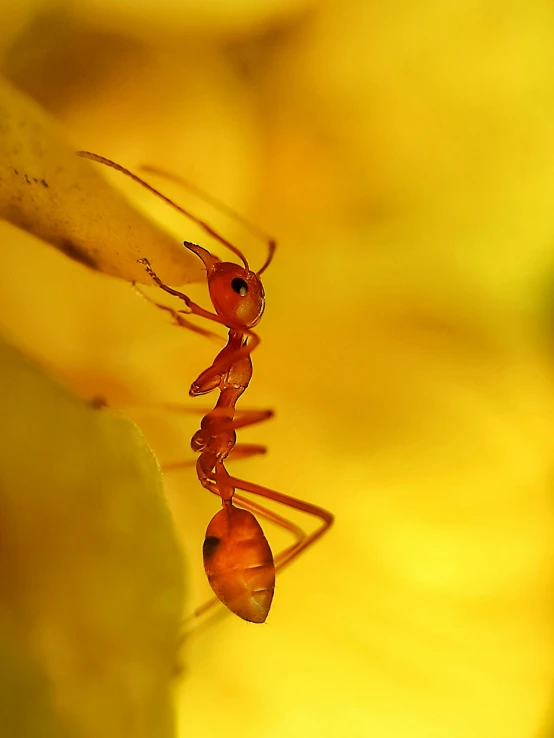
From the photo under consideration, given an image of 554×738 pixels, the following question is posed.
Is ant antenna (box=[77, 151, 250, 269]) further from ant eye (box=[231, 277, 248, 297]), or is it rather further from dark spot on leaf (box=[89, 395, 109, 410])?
dark spot on leaf (box=[89, 395, 109, 410])

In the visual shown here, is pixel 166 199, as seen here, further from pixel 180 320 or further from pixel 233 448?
pixel 233 448

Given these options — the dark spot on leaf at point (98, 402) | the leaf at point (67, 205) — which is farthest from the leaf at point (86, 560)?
the leaf at point (67, 205)

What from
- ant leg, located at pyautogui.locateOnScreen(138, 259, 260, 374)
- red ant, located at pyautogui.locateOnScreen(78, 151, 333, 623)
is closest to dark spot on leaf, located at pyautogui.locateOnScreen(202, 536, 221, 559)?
red ant, located at pyautogui.locateOnScreen(78, 151, 333, 623)

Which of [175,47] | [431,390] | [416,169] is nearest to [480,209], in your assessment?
[416,169]

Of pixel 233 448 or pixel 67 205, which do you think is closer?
pixel 67 205

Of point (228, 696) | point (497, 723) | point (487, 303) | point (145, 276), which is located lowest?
point (228, 696)

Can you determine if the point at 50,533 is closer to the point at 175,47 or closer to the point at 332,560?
the point at 332,560

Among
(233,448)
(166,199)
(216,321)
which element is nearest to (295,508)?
(233,448)
